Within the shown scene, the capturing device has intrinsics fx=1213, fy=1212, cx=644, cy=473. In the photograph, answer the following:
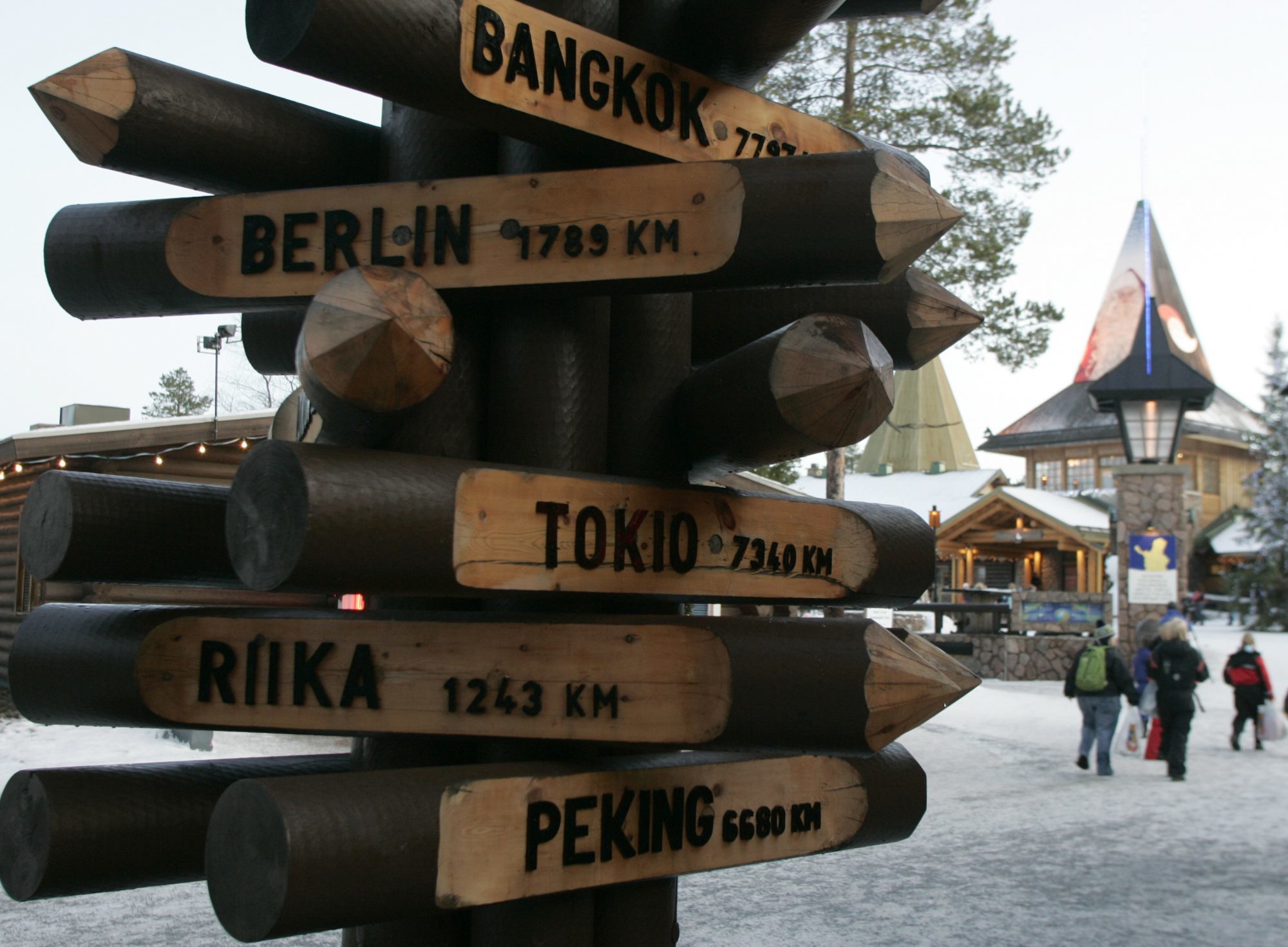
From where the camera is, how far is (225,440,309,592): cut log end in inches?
85.4

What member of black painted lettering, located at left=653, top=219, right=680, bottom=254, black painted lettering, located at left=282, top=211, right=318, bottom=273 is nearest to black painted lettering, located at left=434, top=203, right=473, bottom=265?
black painted lettering, located at left=282, top=211, right=318, bottom=273

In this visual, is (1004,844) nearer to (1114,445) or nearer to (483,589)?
(483,589)

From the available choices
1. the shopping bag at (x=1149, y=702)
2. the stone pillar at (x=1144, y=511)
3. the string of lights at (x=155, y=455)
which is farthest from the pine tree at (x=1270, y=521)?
the string of lights at (x=155, y=455)

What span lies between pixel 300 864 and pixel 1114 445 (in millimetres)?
44628

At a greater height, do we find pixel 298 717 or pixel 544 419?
pixel 544 419

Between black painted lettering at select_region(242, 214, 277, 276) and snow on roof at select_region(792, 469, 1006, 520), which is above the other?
snow on roof at select_region(792, 469, 1006, 520)

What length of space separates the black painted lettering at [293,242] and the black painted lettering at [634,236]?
0.70 metres

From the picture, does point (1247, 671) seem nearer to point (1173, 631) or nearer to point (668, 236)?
point (1173, 631)

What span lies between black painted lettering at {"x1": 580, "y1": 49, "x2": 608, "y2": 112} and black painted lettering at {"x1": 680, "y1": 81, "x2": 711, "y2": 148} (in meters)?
0.22

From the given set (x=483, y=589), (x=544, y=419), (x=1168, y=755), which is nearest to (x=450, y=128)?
(x=544, y=419)

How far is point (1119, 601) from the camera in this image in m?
19.2

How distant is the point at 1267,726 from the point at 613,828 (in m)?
12.4

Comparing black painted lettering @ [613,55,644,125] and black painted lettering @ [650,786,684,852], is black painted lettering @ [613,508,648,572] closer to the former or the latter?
black painted lettering @ [650,786,684,852]

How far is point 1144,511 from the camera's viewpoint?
18.9 metres
